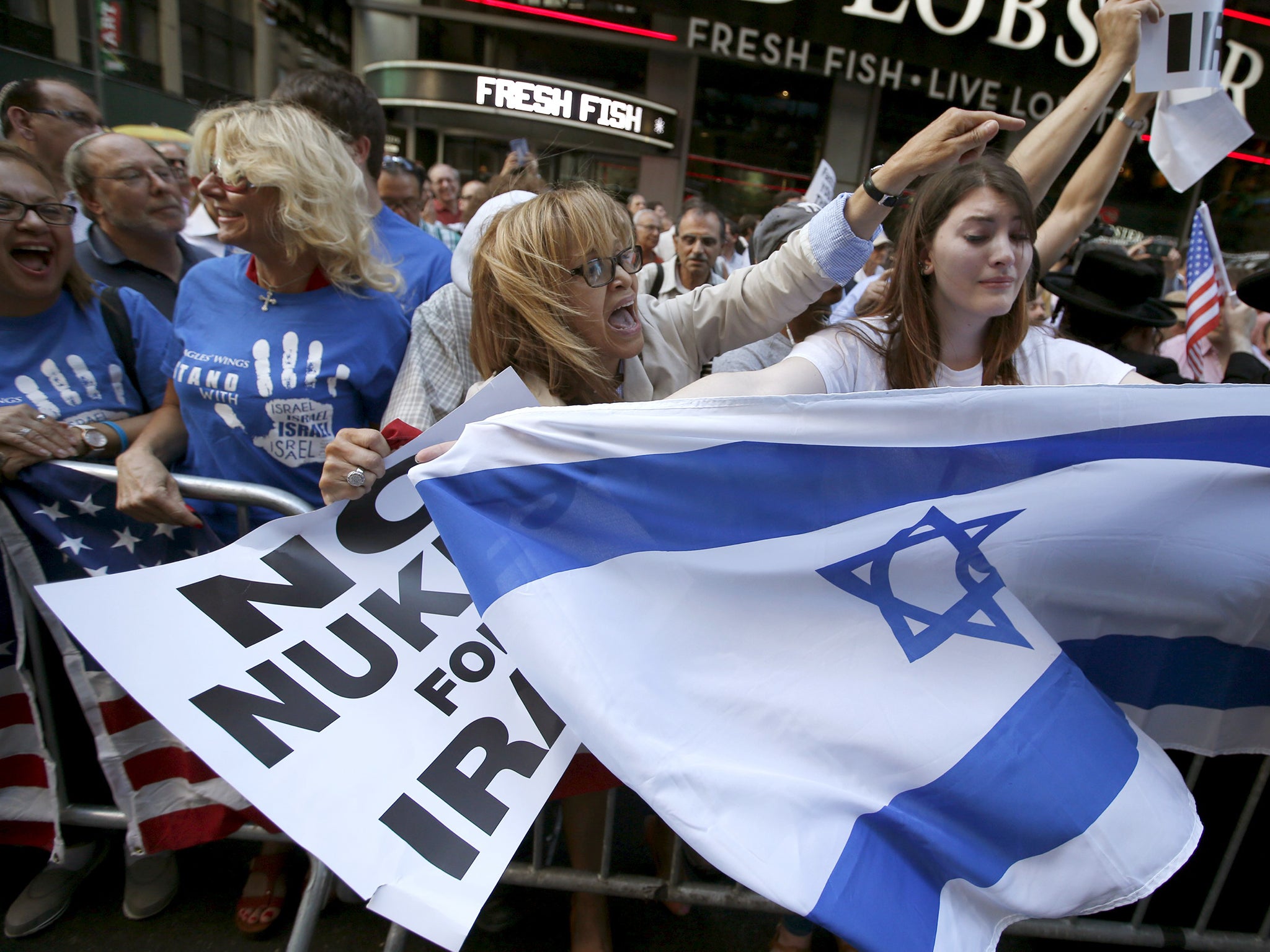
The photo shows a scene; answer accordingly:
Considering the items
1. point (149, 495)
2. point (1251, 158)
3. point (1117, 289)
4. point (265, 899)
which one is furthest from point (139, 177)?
point (1251, 158)

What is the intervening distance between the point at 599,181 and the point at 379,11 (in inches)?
771

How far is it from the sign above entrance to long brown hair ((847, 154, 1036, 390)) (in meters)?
16.8

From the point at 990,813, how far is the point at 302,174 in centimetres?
219

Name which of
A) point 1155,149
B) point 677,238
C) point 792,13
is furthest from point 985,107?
point 1155,149

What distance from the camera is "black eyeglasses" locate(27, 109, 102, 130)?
3.64 meters

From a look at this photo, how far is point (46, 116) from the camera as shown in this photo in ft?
11.9

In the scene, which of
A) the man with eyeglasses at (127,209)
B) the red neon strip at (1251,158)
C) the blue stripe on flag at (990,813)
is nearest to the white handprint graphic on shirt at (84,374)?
the man with eyeglasses at (127,209)

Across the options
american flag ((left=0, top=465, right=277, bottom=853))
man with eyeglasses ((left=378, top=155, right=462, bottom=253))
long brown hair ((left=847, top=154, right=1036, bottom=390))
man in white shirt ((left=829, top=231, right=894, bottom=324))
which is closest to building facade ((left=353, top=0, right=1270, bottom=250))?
man in white shirt ((left=829, top=231, right=894, bottom=324))

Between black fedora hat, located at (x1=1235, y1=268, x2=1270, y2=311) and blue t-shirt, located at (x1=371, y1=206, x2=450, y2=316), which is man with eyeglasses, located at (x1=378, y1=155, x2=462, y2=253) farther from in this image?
black fedora hat, located at (x1=1235, y1=268, x2=1270, y2=311)

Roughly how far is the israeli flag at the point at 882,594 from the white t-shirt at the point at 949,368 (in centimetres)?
36

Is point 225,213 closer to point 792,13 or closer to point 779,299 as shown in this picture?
point 779,299

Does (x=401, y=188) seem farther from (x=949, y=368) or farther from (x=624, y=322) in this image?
(x=949, y=368)

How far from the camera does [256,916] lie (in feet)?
7.04

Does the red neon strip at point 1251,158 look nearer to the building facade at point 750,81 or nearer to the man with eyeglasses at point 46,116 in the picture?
the building facade at point 750,81
